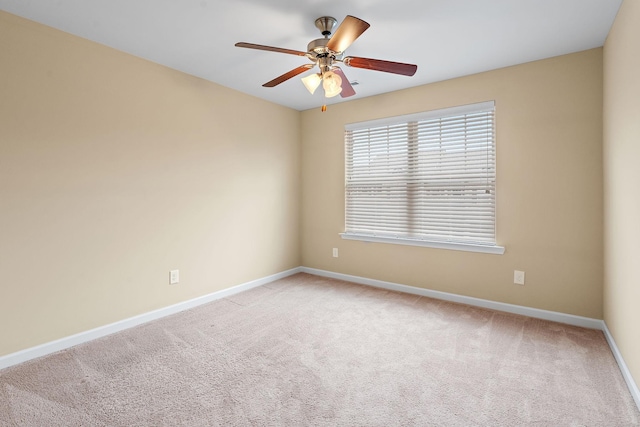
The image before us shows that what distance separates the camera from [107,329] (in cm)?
264

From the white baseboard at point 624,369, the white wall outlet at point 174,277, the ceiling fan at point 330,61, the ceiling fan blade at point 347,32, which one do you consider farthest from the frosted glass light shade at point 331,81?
the white baseboard at point 624,369

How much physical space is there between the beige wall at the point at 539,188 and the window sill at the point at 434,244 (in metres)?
0.07

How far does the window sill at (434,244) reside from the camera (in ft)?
10.3

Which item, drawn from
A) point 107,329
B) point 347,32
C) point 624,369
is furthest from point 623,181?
point 107,329

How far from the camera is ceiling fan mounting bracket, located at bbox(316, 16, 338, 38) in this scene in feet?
7.17

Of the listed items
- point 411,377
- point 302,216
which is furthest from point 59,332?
point 302,216

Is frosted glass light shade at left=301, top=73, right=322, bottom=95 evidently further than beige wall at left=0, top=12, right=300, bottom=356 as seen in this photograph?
Yes

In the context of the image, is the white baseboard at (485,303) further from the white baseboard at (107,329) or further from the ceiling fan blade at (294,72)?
the ceiling fan blade at (294,72)

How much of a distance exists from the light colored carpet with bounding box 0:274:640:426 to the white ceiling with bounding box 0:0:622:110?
2.37 m

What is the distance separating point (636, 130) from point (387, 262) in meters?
2.55

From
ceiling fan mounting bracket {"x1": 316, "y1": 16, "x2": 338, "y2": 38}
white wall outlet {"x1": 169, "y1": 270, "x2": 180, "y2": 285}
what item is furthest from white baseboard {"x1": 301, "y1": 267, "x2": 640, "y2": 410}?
ceiling fan mounting bracket {"x1": 316, "y1": 16, "x2": 338, "y2": 38}

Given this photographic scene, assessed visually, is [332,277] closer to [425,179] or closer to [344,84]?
[425,179]

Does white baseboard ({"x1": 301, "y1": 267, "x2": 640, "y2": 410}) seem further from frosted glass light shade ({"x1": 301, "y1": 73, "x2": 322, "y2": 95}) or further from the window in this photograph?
frosted glass light shade ({"x1": 301, "y1": 73, "x2": 322, "y2": 95})

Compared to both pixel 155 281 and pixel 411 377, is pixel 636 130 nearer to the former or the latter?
pixel 411 377
